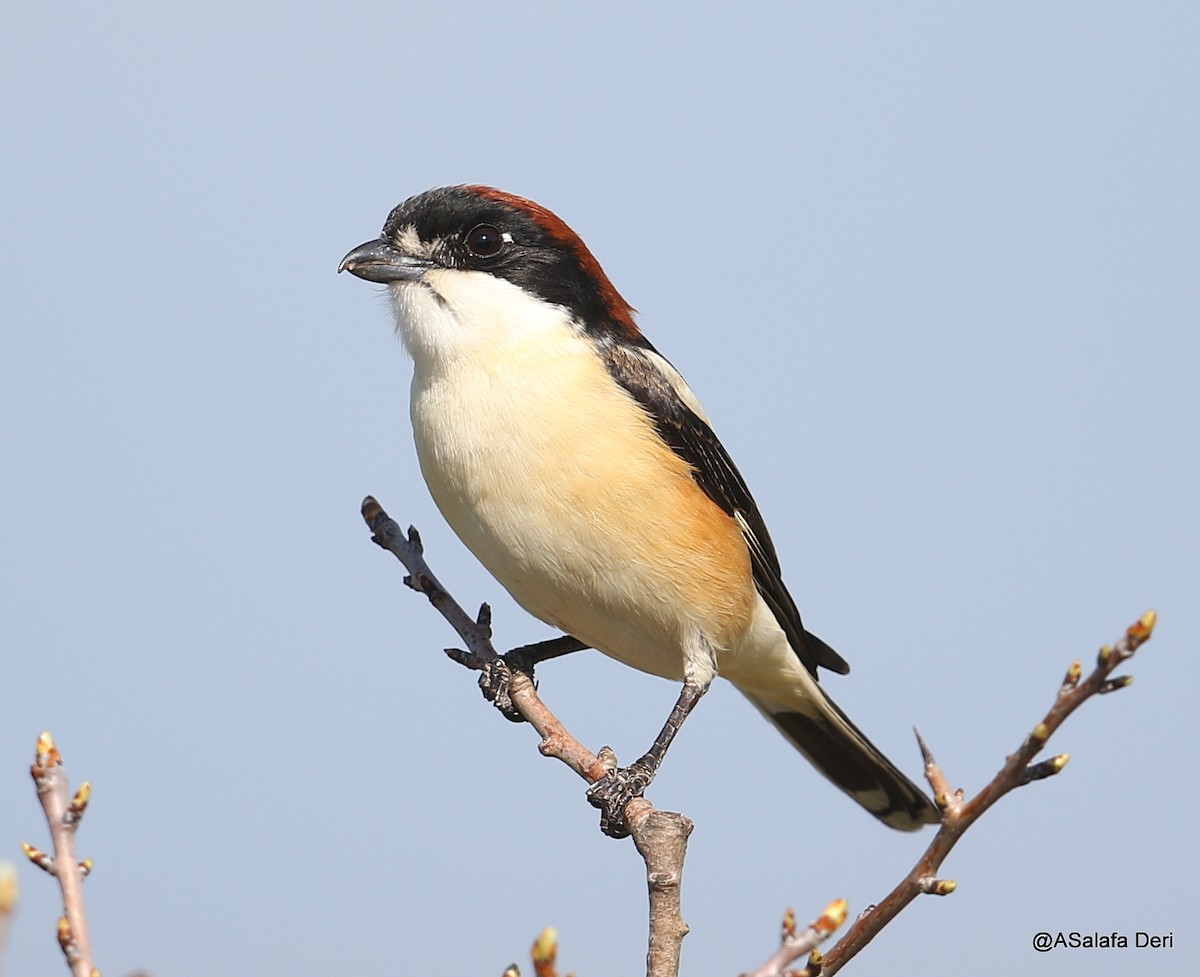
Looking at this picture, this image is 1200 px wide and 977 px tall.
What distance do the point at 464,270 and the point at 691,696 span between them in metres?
1.95

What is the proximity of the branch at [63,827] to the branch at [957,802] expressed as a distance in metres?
1.52

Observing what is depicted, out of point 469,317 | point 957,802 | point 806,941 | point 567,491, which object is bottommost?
point 806,941

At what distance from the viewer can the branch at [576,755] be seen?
3.55 m

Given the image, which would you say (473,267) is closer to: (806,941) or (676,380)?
(676,380)

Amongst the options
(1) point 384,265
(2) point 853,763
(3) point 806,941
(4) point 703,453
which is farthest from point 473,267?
(3) point 806,941

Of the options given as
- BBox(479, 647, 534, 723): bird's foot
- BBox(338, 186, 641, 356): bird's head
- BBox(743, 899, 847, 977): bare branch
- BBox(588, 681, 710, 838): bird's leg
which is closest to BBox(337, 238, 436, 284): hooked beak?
BBox(338, 186, 641, 356): bird's head

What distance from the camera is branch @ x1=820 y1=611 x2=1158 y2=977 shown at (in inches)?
111

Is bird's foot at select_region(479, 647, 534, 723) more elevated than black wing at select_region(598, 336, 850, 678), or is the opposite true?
black wing at select_region(598, 336, 850, 678)

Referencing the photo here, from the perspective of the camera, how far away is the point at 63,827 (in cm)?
239

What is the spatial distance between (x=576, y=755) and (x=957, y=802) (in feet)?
6.31

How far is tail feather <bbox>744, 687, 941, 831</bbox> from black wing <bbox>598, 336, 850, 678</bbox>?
0.31m

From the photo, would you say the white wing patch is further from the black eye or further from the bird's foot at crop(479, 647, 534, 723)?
the bird's foot at crop(479, 647, 534, 723)

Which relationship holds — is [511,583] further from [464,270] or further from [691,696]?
[464,270]

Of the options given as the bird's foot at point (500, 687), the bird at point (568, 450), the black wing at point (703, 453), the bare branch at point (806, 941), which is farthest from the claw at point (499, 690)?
the bare branch at point (806, 941)
